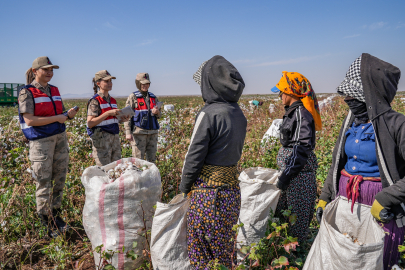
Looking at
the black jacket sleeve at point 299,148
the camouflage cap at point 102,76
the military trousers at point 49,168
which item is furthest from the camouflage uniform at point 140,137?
the black jacket sleeve at point 299,148

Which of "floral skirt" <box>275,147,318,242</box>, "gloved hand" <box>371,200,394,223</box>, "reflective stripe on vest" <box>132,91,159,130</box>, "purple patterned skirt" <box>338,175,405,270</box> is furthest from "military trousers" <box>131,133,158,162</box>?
"gloved hand" <box>371,200,394,223</box>

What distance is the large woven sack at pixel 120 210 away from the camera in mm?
1806

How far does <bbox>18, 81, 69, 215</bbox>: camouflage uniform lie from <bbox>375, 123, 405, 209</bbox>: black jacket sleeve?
95.7 inches

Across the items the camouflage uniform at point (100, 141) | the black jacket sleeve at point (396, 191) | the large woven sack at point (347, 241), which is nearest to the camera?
the large woven sack at point (347, 241)

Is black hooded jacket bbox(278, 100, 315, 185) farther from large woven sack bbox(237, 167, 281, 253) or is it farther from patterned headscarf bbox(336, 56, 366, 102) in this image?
patterned headscarf bbox(336, 56, 366, 102)

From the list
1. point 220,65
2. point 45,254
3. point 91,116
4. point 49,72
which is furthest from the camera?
point 91,116

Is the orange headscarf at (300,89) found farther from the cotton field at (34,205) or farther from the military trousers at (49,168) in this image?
the military trousers at (49,168)

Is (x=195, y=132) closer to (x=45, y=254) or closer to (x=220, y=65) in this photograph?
(x=220, y=65)

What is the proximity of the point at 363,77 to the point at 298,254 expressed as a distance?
162 centimetres

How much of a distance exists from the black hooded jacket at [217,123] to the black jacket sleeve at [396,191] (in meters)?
0.78

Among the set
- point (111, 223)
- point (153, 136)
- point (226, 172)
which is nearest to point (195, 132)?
point (226, 172)

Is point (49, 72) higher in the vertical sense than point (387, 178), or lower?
higher

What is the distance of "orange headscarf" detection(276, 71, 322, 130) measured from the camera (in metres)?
2.13

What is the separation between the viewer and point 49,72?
98.4 inches
